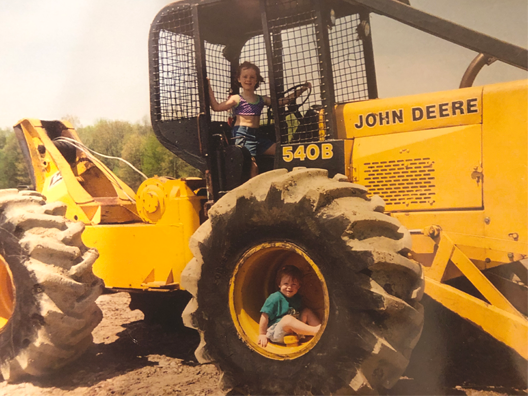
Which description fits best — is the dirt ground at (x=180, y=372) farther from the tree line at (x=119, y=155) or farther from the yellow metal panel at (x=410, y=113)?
the tree line at (x=119, y=155)

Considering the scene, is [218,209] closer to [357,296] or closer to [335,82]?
[357,296]

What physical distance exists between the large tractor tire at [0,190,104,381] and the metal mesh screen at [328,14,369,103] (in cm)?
193

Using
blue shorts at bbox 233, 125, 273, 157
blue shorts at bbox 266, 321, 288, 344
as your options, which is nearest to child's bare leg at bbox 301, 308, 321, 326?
blue shorts at bbox 266, 321, 288, 344

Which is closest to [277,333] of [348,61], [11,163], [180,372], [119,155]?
[180,372]

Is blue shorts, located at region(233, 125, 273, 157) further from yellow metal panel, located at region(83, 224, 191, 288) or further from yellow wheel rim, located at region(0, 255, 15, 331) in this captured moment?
yellow wheel rim, located at region(0, 255, 15, 331)

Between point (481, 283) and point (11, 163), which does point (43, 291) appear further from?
point (481, 283)

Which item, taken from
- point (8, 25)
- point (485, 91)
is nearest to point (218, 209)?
point (485, 91)

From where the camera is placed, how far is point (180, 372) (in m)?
3.24

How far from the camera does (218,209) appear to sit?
2715 millimetres

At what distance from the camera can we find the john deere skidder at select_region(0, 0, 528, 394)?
7.72 ft

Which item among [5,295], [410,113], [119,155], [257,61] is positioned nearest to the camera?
[410,113]

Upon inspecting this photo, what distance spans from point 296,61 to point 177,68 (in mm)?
884

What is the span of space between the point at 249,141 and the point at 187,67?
67cm

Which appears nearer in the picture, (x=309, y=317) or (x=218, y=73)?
(x=309, y=317)
